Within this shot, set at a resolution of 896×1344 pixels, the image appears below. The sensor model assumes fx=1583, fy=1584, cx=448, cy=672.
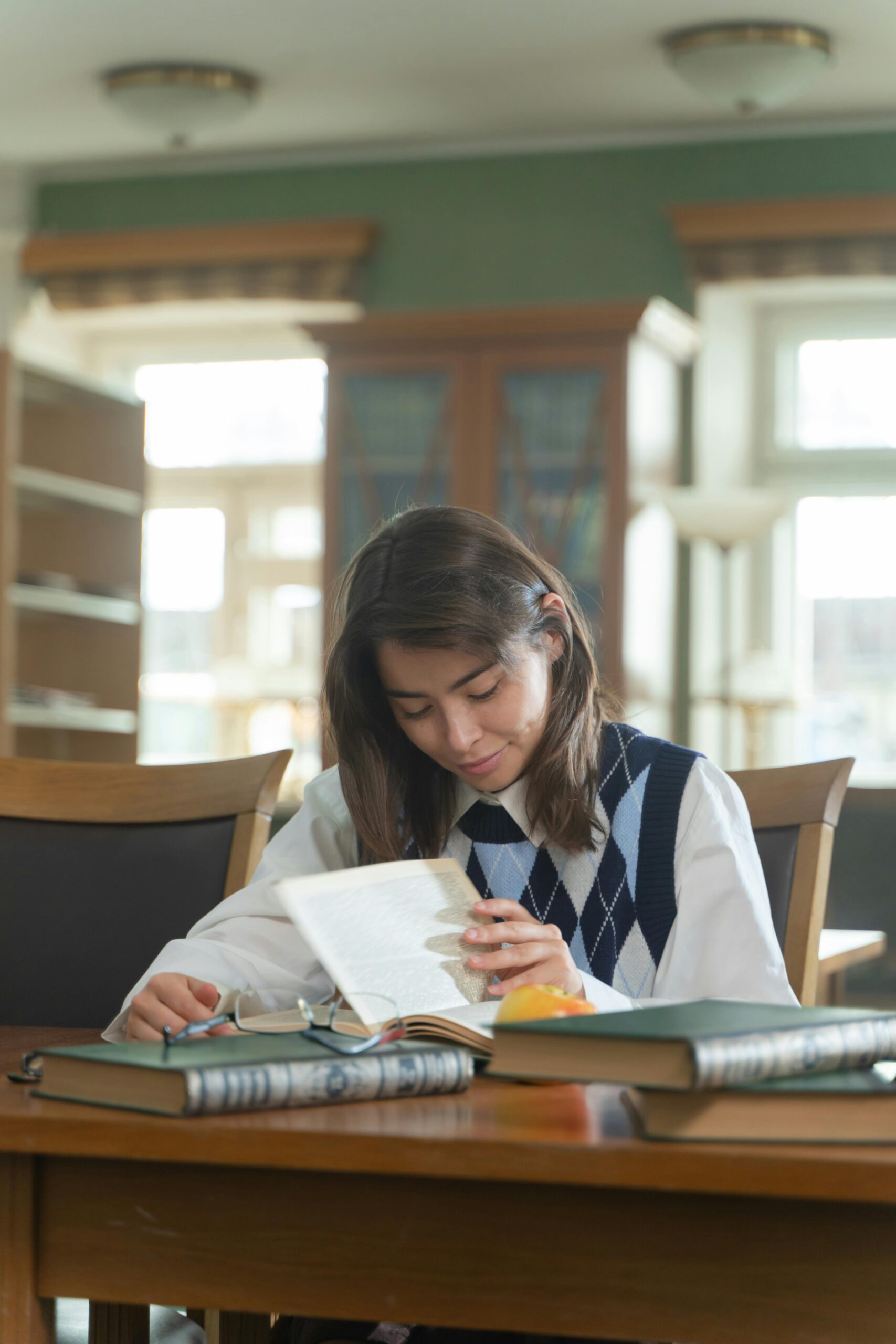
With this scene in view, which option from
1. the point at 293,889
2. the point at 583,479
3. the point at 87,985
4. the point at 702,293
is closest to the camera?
the point at 293,889

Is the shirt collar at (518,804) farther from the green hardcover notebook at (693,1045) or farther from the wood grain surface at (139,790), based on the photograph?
the green hardcover notebook at (693,1045)

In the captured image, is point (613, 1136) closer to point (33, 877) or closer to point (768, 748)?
point (33, 877)

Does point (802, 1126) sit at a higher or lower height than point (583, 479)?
lower

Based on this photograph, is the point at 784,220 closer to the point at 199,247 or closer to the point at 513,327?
the point at 513,327

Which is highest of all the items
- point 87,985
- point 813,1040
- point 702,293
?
point 702,293

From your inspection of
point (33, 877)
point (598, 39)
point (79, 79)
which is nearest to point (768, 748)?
point (598, 39)

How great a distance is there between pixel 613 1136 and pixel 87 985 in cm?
93

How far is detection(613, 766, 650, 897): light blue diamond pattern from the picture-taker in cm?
147

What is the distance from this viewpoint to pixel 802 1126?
2.50 feet

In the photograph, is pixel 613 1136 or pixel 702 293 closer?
pixel 613 1136

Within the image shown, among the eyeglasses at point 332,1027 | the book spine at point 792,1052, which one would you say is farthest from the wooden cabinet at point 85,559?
the book spine at point 792,1052

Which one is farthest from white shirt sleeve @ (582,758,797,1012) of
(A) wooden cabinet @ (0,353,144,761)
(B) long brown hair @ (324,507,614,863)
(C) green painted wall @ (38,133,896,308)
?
(C) green painted wall @ (38,133,896,308)

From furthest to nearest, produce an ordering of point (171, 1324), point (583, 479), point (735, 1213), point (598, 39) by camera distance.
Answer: point (583, 479) < point (598, 39) < point (171, 1324) < point (735, 1213)

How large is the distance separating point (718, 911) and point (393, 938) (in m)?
0.36
